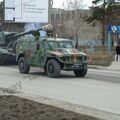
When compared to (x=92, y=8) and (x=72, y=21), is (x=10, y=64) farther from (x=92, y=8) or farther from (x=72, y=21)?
(x=72, y=21)

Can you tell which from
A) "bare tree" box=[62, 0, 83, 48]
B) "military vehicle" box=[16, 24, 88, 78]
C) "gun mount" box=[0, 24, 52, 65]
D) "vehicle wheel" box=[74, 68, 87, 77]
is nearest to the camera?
"military vehicle" box=[16, 24, 88, 78]

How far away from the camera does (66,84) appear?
1914cm

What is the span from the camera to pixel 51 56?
22.5 meters

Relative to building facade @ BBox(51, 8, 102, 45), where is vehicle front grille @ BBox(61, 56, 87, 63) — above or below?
below

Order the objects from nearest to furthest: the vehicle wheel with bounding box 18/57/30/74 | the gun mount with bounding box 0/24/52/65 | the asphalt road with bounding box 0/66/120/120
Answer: the asphalt road with bounding box 0/66/120/120, the vehicle wheel with bounding box 18/57/30/74, the gun mount with bounding box 0/24/52/65

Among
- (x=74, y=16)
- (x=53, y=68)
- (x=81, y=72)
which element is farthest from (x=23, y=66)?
(x=74, y=16)

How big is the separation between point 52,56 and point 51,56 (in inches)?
3.1

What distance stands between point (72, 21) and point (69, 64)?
177 ft

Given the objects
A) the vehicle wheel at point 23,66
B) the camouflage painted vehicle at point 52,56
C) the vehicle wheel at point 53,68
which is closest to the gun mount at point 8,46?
the vehicle wheel at point 23,66

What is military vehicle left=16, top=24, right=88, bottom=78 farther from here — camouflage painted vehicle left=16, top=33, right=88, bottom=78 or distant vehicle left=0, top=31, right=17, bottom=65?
distant vehicle left=0, top=31, right=17, bottom=65

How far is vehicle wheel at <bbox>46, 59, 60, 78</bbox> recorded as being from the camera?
22.0m

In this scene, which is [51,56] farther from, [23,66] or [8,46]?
[8,46]

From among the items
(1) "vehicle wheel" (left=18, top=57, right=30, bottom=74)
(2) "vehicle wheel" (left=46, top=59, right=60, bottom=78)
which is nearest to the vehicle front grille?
(2) "vehicle wheel" (left=46, top=59, right=60, bottom=78)

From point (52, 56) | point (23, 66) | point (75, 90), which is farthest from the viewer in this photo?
point (23, 66)
